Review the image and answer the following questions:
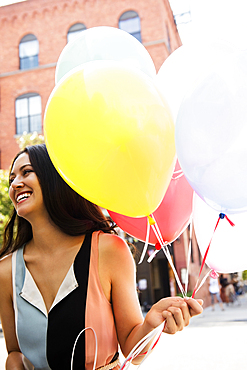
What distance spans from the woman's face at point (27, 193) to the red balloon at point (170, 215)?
406 millimetres

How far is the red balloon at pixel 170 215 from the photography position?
7.11 ft

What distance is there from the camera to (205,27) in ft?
7.63

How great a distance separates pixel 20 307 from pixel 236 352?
234 inches

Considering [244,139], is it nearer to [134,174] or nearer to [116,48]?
[134,174]

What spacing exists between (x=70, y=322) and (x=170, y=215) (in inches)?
29.8

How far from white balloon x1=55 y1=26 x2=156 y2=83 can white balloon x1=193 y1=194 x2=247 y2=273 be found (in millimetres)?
821

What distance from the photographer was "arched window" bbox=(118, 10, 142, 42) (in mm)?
17938

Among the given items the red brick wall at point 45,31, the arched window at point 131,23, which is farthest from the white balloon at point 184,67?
the arched window at point 131,23

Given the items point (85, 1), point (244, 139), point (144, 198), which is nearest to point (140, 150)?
point (144, 198)

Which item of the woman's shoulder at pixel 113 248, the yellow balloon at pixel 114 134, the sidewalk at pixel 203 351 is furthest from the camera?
the sidewalk at pixel 203 351

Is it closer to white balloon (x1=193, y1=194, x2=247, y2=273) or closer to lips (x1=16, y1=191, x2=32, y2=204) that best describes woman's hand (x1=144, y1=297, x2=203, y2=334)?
white balloon (x1=193, y1=194, x2=247, y2=273)

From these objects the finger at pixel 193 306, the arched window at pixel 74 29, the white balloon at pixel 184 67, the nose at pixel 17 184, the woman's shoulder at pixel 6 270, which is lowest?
the finger at pixel 193 306

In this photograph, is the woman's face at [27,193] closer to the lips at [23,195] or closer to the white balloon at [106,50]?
the lips at [23,195]

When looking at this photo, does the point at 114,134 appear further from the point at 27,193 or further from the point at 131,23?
the point at 131,23
